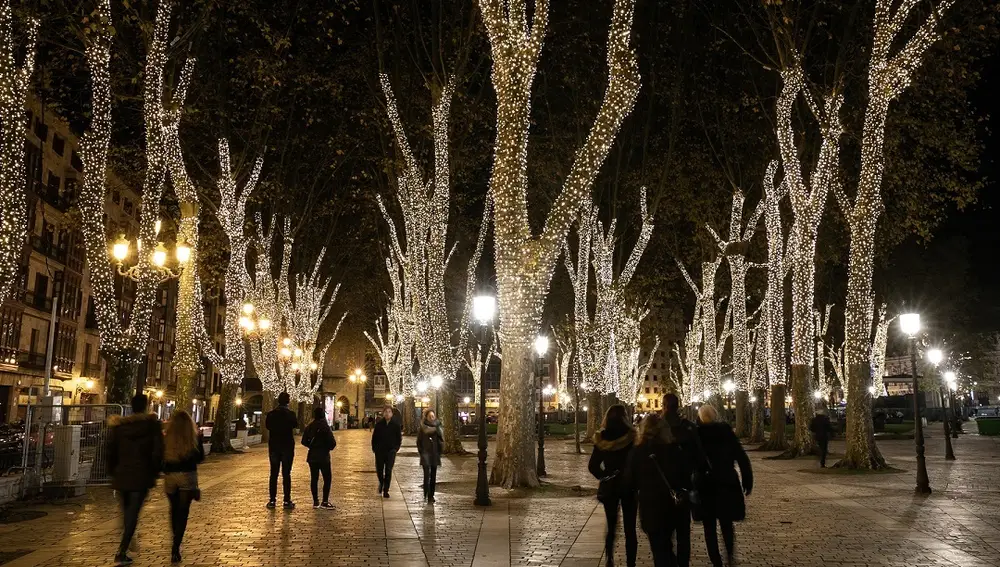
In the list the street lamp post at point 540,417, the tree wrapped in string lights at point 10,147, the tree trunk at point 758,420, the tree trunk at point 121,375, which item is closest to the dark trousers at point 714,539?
the street lamp post at point 540,417

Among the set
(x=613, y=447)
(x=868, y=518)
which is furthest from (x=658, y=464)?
(x=868, y=518)

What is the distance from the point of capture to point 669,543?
7.24 metres

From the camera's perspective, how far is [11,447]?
60.8 ft

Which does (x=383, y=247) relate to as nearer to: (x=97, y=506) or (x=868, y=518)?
(x=97, y=506)

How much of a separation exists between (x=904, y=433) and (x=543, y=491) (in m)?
33.1

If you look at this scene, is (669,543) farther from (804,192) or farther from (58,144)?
(58,144)

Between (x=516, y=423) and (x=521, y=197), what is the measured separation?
4554 mm

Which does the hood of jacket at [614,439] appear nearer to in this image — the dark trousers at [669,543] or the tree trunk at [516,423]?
the dark trousers at [669,543]

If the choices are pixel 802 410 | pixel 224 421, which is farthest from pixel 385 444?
pixel 224 421

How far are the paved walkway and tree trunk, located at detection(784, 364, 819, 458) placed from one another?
19.5ft

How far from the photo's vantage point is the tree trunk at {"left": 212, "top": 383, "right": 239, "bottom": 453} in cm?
2934

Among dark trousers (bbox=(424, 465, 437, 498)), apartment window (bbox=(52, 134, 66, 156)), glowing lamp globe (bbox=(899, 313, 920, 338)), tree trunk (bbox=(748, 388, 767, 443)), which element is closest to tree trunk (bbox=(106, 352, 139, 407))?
dark trousers (bbox=(424, 465, 437, 498))

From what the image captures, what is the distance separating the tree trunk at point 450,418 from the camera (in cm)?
2642

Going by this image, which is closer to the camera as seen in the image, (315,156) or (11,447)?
(11,447)
